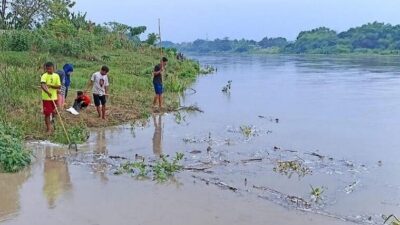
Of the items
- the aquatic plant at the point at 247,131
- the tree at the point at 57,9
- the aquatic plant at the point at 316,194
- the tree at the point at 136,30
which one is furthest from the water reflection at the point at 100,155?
the tree at the point at 136,30

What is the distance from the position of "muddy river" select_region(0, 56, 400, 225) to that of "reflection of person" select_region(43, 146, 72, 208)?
0.05ft

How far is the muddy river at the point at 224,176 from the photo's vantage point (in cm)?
629

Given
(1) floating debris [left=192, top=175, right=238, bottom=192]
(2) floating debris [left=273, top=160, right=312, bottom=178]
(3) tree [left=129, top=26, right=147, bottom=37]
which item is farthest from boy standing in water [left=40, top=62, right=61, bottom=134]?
(3) tree [left=129, top=26, right=147, bottom=37]

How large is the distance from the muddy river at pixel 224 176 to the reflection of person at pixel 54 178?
14mm

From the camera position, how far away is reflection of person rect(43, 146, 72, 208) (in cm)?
681

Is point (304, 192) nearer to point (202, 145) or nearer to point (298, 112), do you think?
point (202, 145)

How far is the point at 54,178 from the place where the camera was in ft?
24.8

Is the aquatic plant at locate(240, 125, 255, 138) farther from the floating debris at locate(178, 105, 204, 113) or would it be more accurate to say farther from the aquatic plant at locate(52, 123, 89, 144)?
the aquatic plant at locate(52, 123, 89, 144)

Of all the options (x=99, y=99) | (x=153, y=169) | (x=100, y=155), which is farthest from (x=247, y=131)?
(x=153, y=169)

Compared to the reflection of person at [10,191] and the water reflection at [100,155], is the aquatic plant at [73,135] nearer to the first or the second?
the water reflection at [100,155]

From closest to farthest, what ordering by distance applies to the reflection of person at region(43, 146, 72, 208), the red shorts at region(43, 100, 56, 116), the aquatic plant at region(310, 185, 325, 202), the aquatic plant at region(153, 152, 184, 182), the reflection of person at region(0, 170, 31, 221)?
1. the reflection of person at region(0, 170, 31, 221)
2. the reflection of person at region(43, 146, 72, 208)
3. the aquatic plant at region(310, 185, 325, 202)
4. the aquatic plant at region(153, 152, 184, 182)
5. the red shorts at region(43, 100, 56, 116)

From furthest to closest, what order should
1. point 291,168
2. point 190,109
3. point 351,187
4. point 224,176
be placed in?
point 190,109 → point 291,168 → point 224,176 → point 351,187

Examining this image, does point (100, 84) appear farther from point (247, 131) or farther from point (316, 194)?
point (316, 194)

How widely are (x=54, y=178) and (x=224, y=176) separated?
245cm
